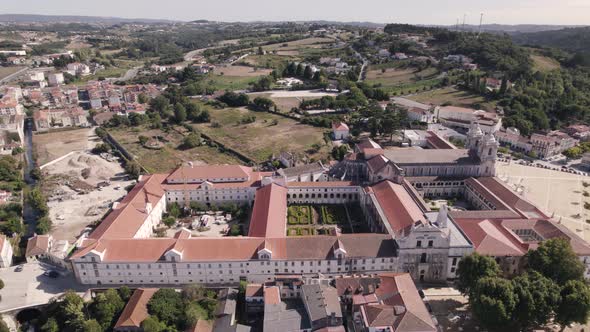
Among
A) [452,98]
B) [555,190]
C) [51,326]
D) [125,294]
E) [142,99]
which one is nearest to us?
[51,326]

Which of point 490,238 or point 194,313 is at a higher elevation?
point 490,238

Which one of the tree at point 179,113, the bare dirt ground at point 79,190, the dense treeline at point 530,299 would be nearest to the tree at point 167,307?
the bare dirt ground at point 79,190

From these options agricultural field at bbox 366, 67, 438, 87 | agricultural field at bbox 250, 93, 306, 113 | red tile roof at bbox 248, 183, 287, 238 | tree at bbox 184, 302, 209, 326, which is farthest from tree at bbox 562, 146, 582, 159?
tree at bbox 184, 302, 209, 326

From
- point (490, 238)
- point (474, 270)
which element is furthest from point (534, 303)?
point (490, 238)

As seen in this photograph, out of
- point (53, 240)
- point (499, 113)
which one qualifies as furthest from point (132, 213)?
point (499, 113)

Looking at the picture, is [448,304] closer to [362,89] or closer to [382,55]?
[362,89]

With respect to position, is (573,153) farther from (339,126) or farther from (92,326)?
(92,326)
